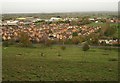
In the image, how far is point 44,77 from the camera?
1598 cm

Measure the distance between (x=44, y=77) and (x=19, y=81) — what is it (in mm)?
1841

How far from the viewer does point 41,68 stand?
1928cm

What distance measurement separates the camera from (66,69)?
1895 cm

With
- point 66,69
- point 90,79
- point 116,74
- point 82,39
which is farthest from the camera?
point 82,39

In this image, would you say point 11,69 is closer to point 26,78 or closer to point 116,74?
point 26,78

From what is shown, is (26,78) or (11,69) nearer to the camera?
(26,78)

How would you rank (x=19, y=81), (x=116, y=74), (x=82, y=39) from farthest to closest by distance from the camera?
(x=82, y=39) → (x=116, y=74) → (x=19, y=81)

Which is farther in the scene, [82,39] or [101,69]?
[82,39]

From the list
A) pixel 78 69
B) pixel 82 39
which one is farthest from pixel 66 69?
pixel 82 39

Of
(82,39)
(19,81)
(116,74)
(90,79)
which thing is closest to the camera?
(19,81)

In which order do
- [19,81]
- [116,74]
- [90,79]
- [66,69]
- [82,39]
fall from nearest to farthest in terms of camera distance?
1. [19,81]
2. [90,79]
3. [116,74]
4. [66,69]
5. [82,39]

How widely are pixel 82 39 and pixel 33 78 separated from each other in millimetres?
31537

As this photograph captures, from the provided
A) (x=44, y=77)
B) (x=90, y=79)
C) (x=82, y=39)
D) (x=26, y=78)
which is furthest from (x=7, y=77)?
(x=82, y=39)

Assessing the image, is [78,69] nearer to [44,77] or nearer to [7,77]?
[44,77]
